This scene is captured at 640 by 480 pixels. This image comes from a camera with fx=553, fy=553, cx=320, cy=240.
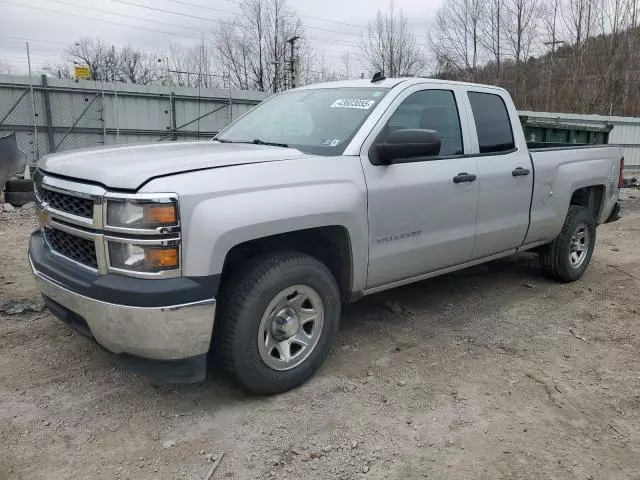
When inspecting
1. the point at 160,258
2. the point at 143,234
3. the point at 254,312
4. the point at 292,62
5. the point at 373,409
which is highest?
the point at 292,62

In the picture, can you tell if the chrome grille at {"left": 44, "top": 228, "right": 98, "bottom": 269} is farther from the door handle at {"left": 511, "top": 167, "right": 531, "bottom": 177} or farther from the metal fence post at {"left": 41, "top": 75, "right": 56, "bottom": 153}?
the metal fence post at {"left": 41, "top": 75, "right": 56, "bottom": 153}

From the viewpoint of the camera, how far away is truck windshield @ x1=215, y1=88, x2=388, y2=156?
12.1 ft

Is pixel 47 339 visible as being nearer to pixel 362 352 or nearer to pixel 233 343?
pixel 233 343

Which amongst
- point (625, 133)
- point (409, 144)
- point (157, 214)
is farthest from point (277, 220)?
point (625, 133)

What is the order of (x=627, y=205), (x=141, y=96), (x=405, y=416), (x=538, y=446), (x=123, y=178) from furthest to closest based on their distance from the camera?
(x=141, y=96) < (x=627, y=205) < (x=405, y=416) < (x=538, y=446) < (x=123, y=178)

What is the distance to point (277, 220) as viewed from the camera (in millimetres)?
3016

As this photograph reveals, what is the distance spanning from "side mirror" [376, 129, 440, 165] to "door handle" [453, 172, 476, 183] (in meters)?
0.63

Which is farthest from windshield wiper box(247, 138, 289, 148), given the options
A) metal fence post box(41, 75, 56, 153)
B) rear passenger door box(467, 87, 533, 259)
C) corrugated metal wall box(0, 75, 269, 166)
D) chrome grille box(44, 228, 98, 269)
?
metal fence post box(41, 75, 56, 153)

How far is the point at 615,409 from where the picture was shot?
3279mm

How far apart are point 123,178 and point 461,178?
2465 mm

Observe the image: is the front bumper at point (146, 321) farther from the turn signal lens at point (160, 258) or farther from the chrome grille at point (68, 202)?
the chrome grille at point (68, 202)

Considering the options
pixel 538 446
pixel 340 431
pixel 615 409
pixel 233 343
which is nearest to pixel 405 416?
pixel 340 431

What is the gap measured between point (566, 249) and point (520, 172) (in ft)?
4.41

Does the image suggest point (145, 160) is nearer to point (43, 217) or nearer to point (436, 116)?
point (43, 217)
